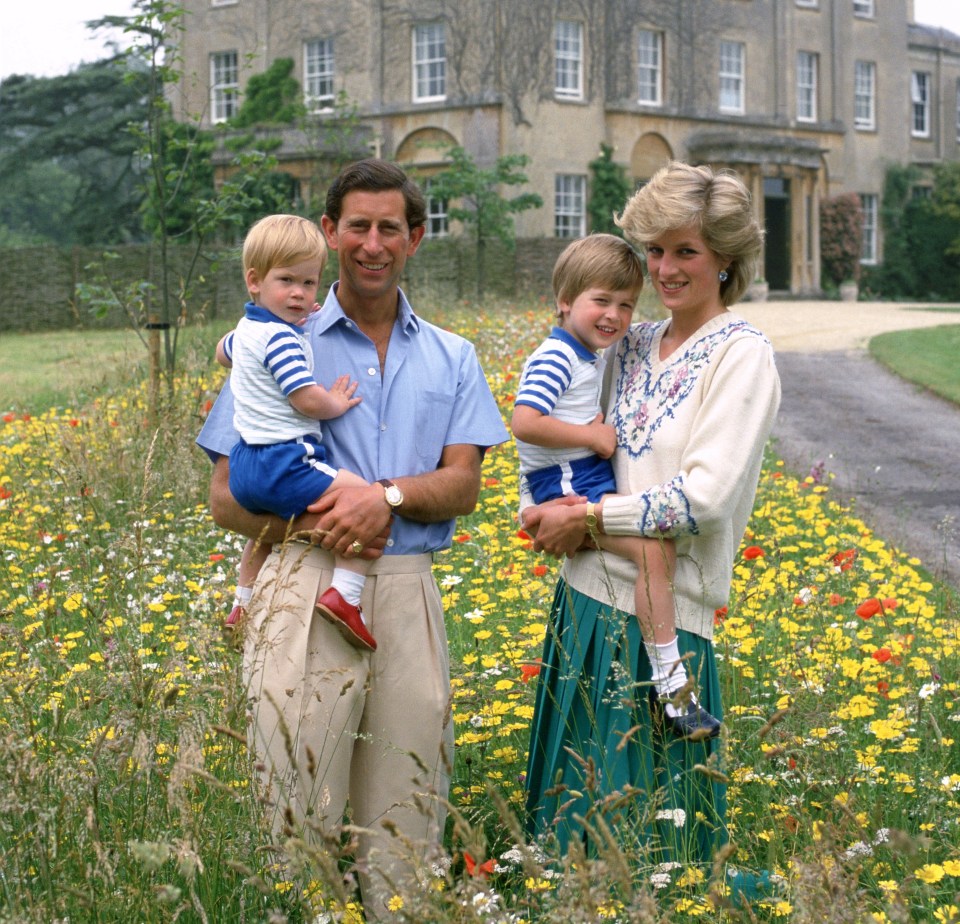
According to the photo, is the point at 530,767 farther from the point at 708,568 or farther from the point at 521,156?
the point at 521,156

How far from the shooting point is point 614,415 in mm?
3541

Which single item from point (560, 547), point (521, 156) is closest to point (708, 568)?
point (560, 547)

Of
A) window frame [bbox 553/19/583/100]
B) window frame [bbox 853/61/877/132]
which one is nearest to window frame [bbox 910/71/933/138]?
window frame [bbox 853/61/877/132]

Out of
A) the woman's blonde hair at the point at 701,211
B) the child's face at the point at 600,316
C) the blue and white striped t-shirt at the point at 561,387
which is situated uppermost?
the woman's blonde hair at the point at 701,211

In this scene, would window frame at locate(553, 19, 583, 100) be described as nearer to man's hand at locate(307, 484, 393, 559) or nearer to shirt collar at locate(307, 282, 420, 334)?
shirt collar at locate(307, 282, 420, 334)

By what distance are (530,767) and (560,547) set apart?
2.31ft

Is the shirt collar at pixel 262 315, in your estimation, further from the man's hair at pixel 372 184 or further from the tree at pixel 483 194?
the tree at pixel 483 194

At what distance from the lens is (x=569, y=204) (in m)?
33.3

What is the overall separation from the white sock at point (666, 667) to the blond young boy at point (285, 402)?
29.5 inches

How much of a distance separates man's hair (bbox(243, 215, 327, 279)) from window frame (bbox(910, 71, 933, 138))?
4373 cm

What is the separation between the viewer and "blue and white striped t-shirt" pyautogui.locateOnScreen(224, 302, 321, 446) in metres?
3.34

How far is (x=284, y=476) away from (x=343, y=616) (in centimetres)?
39

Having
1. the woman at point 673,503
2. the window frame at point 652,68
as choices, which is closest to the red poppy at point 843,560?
the woman at point 673,503

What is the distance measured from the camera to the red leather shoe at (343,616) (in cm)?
334
